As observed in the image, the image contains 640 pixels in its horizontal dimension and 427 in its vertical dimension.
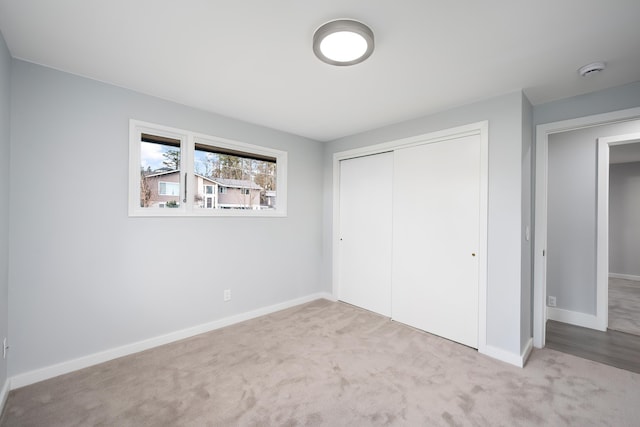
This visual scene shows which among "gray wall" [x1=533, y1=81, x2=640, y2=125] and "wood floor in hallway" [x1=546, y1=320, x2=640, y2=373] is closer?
"gray wall" [x1=533, y1=81, x2=640, y2=125]

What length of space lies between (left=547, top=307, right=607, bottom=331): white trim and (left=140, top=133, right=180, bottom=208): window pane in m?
4.66

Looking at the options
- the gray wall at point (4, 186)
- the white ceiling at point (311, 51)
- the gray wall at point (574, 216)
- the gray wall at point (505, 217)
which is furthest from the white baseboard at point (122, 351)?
the gray wall at point (574, 216)

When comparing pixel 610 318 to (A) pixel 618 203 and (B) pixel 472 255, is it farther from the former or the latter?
(A) pixel 618 203

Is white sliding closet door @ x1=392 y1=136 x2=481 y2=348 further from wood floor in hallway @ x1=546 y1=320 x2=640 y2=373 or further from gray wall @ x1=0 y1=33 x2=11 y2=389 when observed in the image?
gray wall @ x1=0 y1=33 x2=11 y2=389

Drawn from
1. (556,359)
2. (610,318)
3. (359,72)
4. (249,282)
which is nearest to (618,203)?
(610,318)

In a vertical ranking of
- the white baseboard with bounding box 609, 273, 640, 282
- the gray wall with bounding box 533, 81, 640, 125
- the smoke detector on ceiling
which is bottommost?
the white baseboard with bounding box 609, 273, 640, 282

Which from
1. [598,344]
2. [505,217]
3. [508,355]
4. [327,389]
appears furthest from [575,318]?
[327,389]

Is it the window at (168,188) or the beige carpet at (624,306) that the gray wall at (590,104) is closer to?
the beige carpet at (624,306)

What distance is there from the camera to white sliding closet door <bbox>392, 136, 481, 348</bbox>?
2.72 m

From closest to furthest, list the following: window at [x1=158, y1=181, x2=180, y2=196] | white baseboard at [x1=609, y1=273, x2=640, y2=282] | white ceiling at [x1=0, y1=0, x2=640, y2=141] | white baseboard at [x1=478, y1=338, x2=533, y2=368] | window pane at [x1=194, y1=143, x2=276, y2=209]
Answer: white ceiling at [x1=0, y1=0, x2=640, y2=141] → white baseboard at [x1=478, y1=338, x2=533, y2=368] → window at [x1=158, y1=181, x2=180, y2=196] → window pane at [x1=194, y1=143, x2=276, y2=209] → white baseboard at [x1=609, y1=273, x2=640, y2=282]

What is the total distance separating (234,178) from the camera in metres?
3.37

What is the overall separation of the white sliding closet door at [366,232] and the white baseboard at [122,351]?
43.9 inches

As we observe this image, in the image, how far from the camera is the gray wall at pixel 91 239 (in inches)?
80.6

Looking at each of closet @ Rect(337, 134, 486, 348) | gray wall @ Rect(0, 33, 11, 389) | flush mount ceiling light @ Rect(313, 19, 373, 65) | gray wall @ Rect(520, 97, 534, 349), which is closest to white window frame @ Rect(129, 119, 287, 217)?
gray wall @ Rect(0, 33, 11, 389)
